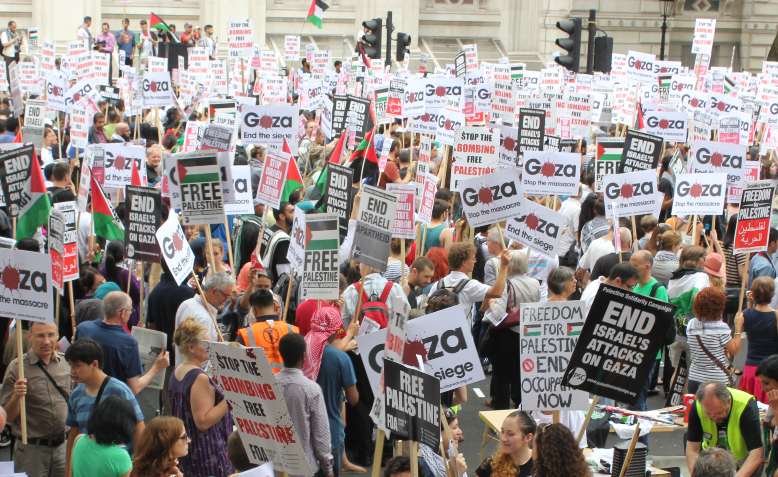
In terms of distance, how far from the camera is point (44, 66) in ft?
73.4

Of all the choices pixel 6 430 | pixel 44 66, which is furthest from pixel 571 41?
pixel 6 430

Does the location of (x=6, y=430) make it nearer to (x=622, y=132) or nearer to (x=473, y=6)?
(x=622, y=132)

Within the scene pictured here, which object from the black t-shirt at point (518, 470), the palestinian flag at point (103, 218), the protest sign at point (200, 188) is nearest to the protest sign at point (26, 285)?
the protest sign at point (200, 188)

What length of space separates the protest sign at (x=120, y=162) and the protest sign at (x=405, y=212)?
3.26 meters

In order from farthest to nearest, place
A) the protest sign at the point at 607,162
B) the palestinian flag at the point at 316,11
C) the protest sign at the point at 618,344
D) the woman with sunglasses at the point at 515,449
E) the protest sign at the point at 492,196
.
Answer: the palestinian flag at the point at 316,11 → the protest sign at the point at 607,162 → the protest sign at the point at 492,196 → the woman with sunglasses at the point at 515,449 → the protest sign at the point at 618,344

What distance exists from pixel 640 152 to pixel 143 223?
6387mm

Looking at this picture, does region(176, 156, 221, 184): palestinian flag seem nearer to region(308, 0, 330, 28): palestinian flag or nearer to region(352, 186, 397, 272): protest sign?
region(352, 186, 397, 272): protest sign

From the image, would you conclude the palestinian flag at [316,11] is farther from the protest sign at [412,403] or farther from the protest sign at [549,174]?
the protest sign at [412,403]

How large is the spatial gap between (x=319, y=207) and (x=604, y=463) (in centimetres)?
590

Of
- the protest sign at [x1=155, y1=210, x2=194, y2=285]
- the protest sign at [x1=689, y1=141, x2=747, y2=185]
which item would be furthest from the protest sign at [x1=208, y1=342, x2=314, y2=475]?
the protest sign at [x1=689, y1=141, x2=747, y2=185]

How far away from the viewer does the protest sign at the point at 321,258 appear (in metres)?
9.26

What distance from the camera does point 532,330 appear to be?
777 centimetres

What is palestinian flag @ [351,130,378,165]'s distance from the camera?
1513 centimetres

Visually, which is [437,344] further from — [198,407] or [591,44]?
[591,44]
